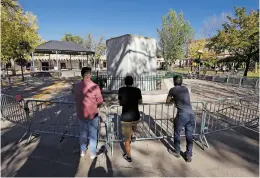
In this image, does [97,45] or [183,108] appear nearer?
[183,108]

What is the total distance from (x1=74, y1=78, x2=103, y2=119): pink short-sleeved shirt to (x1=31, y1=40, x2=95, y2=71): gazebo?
1829cm

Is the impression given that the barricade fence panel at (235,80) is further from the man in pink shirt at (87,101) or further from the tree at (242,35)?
the man in pink shirt at (87,101)

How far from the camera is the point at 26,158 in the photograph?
3596mm

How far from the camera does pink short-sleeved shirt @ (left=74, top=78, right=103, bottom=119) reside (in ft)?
10.5

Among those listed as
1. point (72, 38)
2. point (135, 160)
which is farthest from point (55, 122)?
point (72, 38)

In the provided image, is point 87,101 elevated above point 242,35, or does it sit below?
below

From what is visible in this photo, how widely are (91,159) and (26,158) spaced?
58.7 inches

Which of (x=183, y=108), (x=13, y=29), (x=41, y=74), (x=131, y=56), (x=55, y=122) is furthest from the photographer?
(x=41, y=74)

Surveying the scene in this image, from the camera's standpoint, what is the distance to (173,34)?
102ft

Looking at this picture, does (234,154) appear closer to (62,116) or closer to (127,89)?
(127,89)

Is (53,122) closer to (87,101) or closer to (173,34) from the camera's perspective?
(87,101)

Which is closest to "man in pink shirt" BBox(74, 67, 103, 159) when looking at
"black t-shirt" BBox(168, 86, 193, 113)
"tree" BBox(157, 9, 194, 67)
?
"black t-shirt" BBox(168, 86, 193, 113)

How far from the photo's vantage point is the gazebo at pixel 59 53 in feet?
65.0

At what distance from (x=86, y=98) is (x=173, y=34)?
31.4 meters
